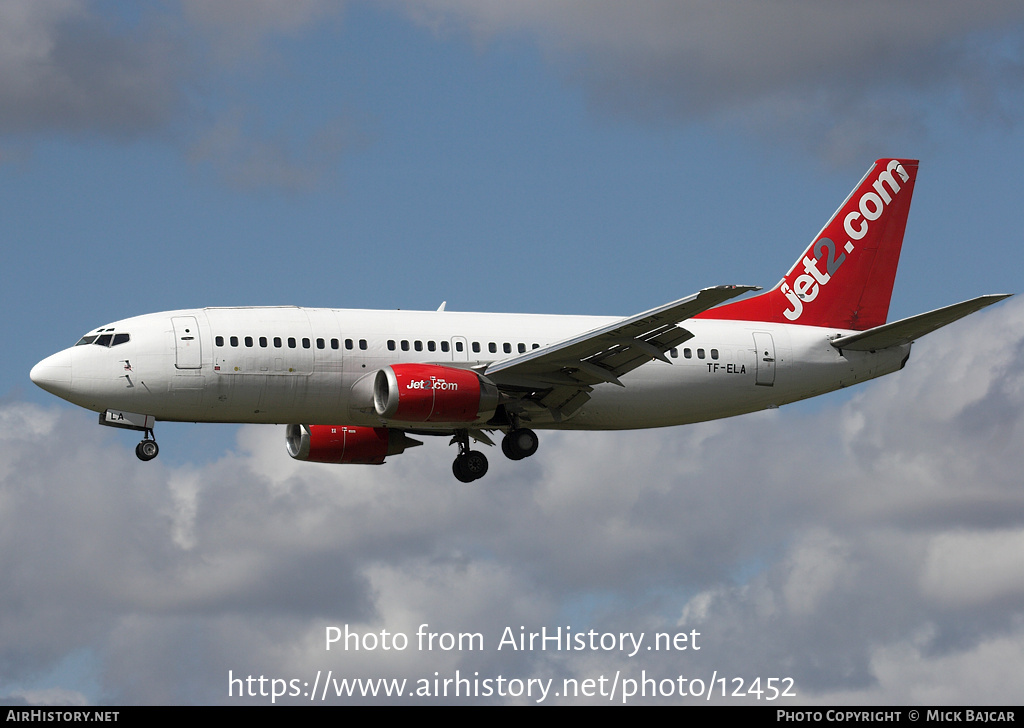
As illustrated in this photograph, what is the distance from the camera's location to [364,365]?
47094 millimetres

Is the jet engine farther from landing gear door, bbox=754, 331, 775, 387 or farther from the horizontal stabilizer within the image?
the horizontal stabilizer

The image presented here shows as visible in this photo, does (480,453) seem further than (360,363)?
Yes

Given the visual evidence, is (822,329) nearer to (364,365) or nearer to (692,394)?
(692,394)

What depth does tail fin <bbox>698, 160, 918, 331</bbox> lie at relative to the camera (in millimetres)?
54469

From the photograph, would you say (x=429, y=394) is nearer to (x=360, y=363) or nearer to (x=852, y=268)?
(x=360, y=363)

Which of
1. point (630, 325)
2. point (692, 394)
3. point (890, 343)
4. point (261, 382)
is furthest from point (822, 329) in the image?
point (261, 382)

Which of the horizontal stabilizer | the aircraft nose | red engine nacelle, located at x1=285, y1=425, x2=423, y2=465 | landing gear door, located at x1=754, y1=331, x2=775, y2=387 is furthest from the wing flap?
the aircraft nose

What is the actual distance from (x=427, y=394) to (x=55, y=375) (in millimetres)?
11343

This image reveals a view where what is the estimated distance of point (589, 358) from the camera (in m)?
47.7

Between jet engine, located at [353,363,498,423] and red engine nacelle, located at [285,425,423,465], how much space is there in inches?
243

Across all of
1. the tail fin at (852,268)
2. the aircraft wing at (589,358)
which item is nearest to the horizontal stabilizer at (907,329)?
the tail fin at (852,268)

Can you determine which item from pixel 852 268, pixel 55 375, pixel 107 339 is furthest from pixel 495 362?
pixel 852 268
